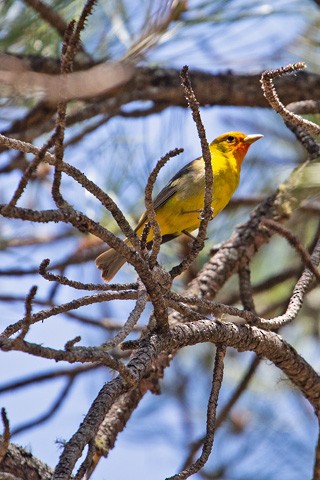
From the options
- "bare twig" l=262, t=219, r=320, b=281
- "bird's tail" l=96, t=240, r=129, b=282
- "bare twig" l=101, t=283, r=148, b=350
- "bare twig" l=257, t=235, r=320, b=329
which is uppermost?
"bird's tail" l=96, t=240, r=129, b=282

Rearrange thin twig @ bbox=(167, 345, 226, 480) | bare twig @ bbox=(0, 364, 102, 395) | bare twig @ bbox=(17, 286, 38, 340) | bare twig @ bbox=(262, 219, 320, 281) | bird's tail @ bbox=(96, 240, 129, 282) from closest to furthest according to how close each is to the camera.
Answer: bare twig @ bbox=(17, 286, 38, 340) → thin twig @ bbox=(167, 345, 226, 480) → bare twig @ bbox=(262, 219, 320, 281) → bare twig @ bbox=(0, 364, 102, 395) → bird's tail @ bbox=(96, 240, 129, 282)

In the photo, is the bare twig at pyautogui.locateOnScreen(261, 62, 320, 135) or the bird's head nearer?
the bare twig at pyautogui.locateOnScreen(261, 62, 320, 135)

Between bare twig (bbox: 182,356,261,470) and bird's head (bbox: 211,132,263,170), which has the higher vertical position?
bird's head (bbox: 211,132,263,170)

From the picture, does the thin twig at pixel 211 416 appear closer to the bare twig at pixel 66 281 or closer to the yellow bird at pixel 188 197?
the bare twig at pixel 66 281

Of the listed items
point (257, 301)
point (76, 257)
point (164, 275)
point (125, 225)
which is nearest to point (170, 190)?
point (76, 257)

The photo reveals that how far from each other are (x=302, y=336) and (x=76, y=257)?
222cm

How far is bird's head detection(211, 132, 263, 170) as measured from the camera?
4.62 metres

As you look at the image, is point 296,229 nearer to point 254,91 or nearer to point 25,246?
point 254,91

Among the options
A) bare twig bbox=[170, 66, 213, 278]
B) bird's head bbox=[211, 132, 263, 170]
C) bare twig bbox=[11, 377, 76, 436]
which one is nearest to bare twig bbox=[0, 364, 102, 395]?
bare twig bbox=[11, 377, 76, 436]

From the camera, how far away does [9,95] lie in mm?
3643

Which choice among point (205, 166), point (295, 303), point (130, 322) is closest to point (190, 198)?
point (295, 303)

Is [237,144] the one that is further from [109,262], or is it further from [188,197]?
[109,262]

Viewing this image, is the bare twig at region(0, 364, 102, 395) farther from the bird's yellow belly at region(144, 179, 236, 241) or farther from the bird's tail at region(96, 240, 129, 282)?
the bird's yellow belly at region(144, 179, 236, 241)

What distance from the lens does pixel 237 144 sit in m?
Result: 4.68
